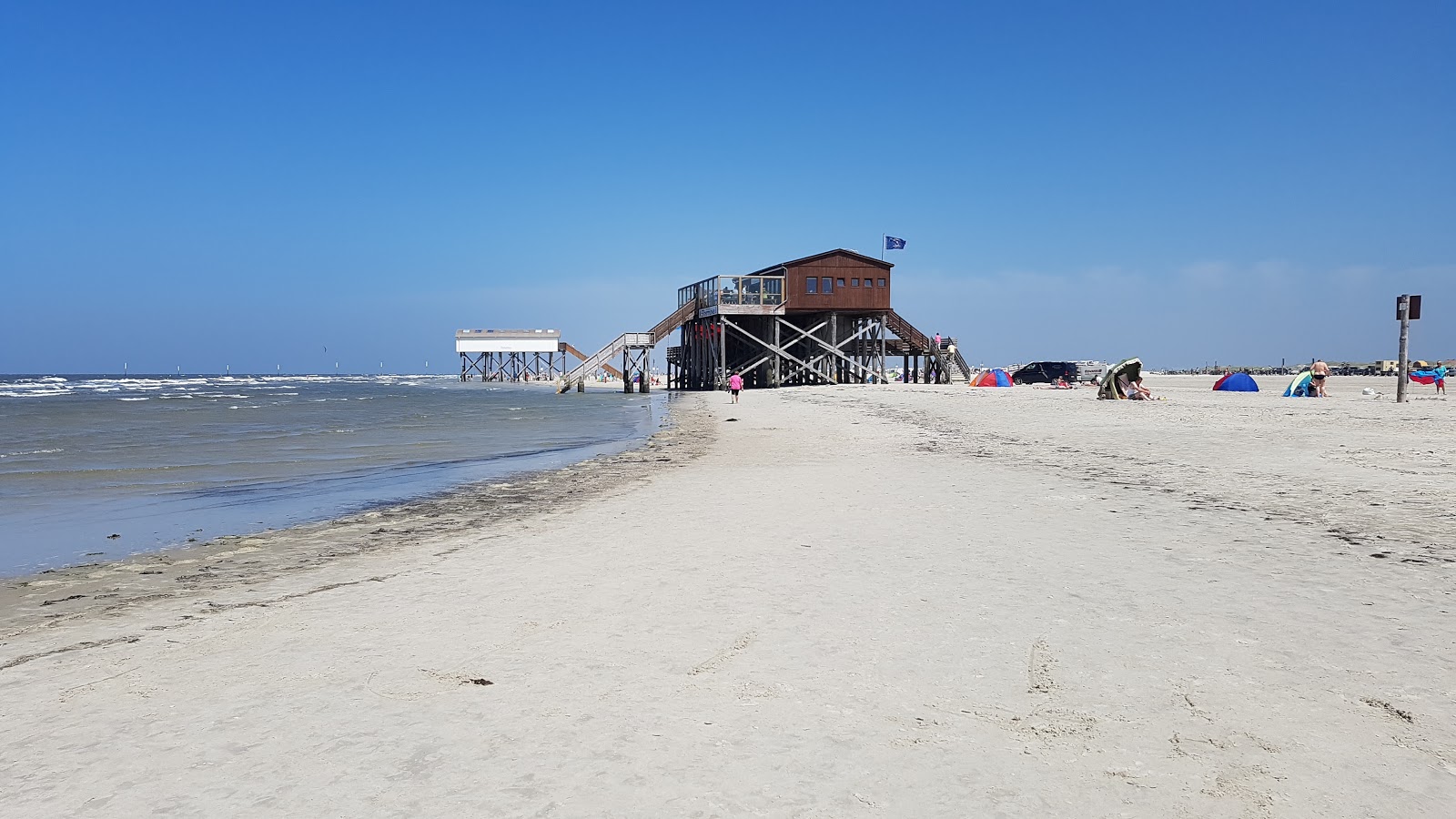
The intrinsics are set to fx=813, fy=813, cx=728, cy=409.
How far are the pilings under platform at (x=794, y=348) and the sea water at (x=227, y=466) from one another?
14.4 m

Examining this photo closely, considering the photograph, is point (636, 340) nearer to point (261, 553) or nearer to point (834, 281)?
point (834, 281)

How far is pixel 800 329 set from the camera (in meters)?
48.9

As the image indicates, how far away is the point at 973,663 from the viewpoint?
14.2 ft

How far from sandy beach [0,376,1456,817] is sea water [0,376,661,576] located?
1.68m

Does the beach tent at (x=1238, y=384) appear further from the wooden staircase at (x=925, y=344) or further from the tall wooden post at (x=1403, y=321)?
the wooden staircase at (x=925, y=344)

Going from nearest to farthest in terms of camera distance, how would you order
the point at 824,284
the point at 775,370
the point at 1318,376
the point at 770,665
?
the point at 770,665 < the point at 1318,376 < the point at 824,284 < the point at 775,370

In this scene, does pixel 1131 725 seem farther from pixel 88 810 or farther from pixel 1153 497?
pixel 1153 497

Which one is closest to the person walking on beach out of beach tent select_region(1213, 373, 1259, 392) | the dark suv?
beach tent select_region(1213, 373, 1259, 392)

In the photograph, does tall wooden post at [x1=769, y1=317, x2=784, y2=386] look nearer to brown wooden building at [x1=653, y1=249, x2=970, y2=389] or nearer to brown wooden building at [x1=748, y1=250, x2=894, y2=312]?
brown wooden building at [x1=653, y1=249, x2=970, y2=389]

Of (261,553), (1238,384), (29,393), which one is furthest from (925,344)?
(29,393)

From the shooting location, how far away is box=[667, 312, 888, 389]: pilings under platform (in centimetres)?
4753

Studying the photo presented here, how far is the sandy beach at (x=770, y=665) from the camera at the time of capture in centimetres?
311

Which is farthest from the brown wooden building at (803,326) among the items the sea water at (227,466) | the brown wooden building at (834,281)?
the sea water at (227,466)

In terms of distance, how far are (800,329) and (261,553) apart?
139 ft
